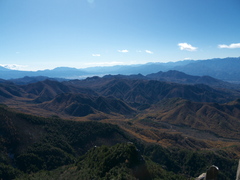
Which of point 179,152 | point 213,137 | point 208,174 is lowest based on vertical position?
point 213,137

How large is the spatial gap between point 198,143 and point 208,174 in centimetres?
9244

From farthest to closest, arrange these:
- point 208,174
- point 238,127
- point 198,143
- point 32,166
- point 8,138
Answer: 1. point 238,127
2. point 198,143
3. point 8,138
4. point 32,166
5. point 208,174

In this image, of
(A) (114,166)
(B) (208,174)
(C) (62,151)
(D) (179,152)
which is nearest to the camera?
(B) (208,174)

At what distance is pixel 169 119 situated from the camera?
152625mm

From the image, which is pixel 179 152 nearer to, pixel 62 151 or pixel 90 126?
pixel 90 126

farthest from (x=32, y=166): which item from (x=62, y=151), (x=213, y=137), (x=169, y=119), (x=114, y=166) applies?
(x=169, y=119)

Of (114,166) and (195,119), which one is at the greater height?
(114,166)

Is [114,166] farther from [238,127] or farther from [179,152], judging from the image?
[238,127]

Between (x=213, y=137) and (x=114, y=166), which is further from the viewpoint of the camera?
(x=213, y=137)

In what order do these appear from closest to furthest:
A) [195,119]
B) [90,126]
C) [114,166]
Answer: [114,166]
[90,126]
[195,119]

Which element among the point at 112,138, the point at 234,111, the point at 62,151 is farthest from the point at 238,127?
the point at 62,151

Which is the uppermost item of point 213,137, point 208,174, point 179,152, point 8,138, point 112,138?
point 208,174

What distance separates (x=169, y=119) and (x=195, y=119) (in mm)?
21015

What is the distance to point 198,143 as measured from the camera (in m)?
96.2
